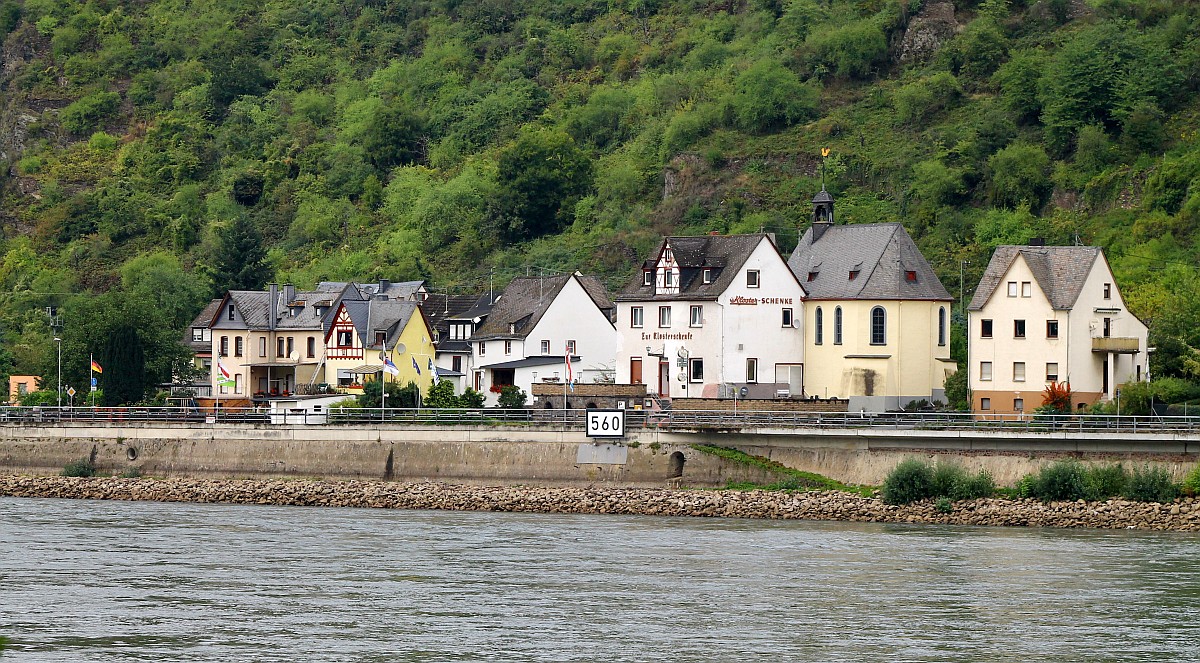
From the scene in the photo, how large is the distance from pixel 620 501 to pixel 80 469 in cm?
2409

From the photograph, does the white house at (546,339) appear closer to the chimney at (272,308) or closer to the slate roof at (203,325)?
the chimney at (272,308)

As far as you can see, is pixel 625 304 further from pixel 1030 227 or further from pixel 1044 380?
pixel 1030 227

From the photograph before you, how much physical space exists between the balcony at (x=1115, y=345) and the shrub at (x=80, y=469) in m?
38.2

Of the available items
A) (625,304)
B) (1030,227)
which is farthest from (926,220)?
(625,304)

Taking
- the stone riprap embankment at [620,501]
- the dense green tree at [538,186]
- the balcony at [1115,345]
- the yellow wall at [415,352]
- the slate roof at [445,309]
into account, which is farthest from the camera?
the dense green tree at [538,186]

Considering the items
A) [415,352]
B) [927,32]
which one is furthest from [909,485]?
[927,32]

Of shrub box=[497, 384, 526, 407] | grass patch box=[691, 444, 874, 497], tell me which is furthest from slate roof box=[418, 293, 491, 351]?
grass patch box=[691, 444, 874, 497]

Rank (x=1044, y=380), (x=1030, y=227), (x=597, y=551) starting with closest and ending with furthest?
(x=597, y=551) < (x=1044, y=380) < (x=1030, y=227)

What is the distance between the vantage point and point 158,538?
5872 cm

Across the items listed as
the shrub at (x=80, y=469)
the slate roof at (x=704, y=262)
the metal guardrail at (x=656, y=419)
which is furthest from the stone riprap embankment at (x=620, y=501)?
the slate roof at (x=704, y=262)

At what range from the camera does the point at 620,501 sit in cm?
6631

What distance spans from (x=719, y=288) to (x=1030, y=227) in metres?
32.0

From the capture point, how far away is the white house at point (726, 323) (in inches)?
3241

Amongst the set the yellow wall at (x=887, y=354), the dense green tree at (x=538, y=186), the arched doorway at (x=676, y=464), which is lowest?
the arched doorway at (x=676, y=464)
